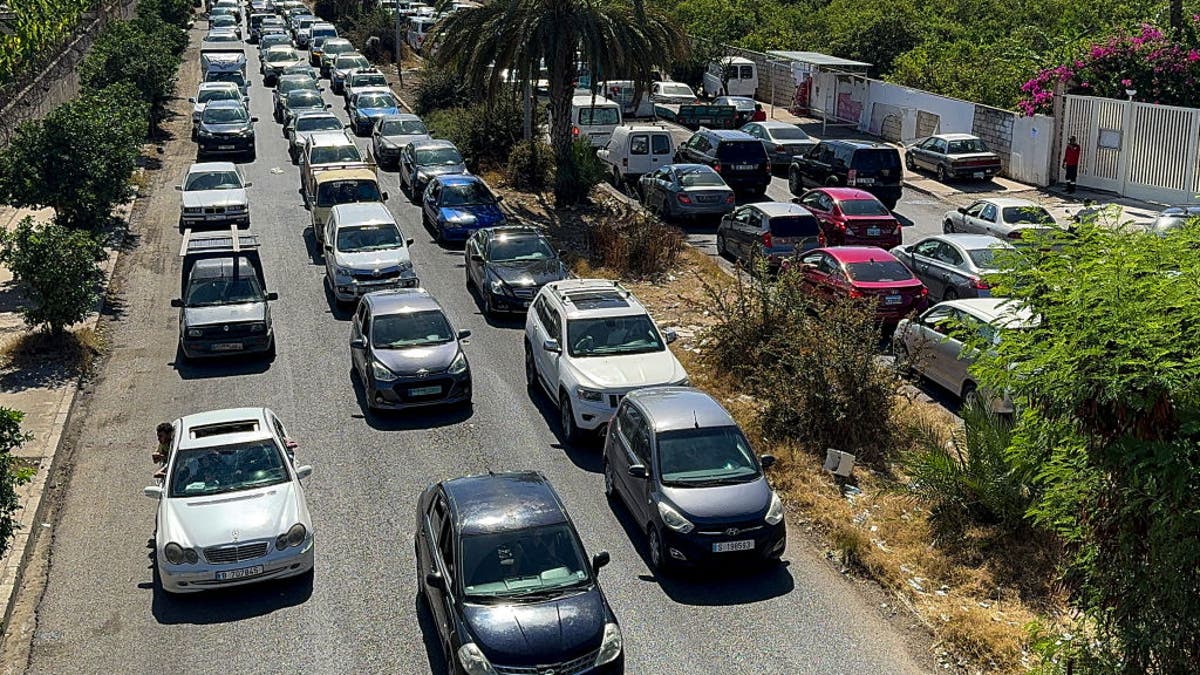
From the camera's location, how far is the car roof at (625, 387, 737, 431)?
1402 centimetres

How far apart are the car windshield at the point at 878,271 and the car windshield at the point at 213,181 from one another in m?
16.5

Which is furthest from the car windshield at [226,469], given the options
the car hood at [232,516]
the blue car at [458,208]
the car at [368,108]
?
the car at [368,108]

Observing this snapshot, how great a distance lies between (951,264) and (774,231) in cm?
416

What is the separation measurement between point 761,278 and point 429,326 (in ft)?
17.8

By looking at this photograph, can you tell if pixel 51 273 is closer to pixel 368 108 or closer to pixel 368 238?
pixel 368 238

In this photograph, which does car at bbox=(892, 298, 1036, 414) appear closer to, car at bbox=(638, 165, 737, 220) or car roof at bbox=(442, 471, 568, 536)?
car roof at bbox=(442, 471, 568, 536)

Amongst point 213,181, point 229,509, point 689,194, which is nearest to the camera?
point 229,509

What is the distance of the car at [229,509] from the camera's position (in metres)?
12.3

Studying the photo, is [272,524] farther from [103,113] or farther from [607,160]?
[607,160]

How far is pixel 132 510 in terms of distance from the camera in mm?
14914

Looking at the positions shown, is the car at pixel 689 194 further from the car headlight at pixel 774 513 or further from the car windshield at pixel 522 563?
the car windshield at pixel 522 563

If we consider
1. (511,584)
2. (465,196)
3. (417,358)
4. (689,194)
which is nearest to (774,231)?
(689,194)

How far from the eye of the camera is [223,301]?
20.8m

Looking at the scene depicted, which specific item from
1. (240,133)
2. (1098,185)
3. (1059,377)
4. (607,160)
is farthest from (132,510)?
(1098,185)
